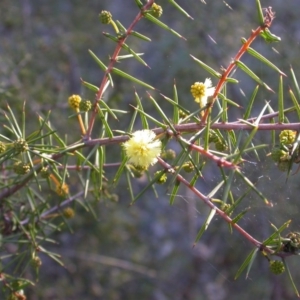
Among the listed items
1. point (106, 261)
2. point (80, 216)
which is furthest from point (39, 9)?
point (106, 261)

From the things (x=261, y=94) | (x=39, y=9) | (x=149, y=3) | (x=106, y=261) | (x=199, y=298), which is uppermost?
(x=149, y=3)

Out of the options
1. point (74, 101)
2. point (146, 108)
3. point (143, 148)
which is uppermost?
point (143, 148)

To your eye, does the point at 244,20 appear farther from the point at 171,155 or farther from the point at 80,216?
the point at 171,155

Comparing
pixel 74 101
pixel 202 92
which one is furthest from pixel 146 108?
pixel 202 92

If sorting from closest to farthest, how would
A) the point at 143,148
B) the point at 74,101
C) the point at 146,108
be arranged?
the point at 143,148 → the point at 74,101 → the point at 146,108

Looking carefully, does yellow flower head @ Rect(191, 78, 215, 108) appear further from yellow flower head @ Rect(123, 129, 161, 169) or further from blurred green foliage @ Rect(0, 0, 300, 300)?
blurred green foliage @ Rect(0, 0, 300, 300)

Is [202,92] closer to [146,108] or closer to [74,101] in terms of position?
[74,101]

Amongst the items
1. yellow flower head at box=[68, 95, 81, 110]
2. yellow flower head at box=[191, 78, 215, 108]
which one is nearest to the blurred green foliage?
yellow flower head at box=[68, 95, 81, 110]
